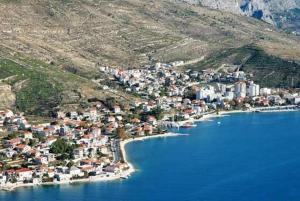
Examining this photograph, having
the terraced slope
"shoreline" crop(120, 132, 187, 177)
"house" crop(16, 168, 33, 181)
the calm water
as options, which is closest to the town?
"house" crop(16, 168, 33, 181)

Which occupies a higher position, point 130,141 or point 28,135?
point 28,135

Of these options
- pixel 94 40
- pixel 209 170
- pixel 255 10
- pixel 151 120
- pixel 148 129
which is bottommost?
pixel 209 170

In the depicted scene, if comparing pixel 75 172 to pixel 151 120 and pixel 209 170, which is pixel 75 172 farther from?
pixel 151 120

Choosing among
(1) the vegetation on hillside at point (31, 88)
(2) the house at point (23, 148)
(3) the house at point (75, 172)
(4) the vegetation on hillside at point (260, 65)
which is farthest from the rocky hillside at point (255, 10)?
(3) the house at point (75, 172)

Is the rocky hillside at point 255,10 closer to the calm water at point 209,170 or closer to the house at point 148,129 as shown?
the house at point 148,129

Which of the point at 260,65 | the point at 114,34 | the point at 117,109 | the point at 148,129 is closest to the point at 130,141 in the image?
the point at 148,129

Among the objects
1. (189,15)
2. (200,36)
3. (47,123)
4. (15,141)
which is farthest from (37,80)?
(189,15)
